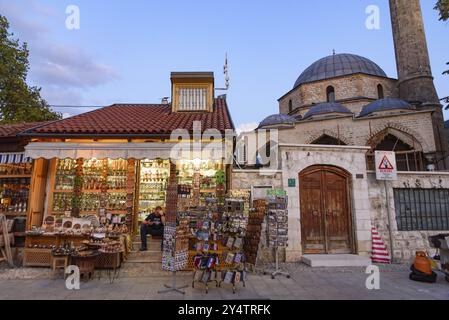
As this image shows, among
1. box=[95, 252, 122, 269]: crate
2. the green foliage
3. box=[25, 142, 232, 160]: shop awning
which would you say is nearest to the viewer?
box=[95, 252, 122, 269]: crate

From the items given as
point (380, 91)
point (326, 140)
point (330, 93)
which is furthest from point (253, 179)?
point (380, 91)

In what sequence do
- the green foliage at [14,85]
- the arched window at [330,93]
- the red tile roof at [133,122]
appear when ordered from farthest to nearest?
the arched window at [330,93] → the green foliage at [14,85] → the red tile roof at [133,122]

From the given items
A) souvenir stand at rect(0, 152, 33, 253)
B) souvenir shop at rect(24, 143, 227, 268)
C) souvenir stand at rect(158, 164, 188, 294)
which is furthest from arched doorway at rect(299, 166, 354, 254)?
souvenir stand at rect(0, 152, 33, 253)

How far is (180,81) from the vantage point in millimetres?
11344

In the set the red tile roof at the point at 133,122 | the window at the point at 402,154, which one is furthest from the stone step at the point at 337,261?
the window at the point at 402,154

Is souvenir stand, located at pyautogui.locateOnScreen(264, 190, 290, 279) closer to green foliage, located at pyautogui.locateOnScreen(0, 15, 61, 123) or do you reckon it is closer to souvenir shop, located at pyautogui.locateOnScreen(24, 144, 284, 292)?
souvenir shop, located at pyautogui.locateOnScreen(24, 144, 284, 292)

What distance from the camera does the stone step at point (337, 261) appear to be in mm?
7609

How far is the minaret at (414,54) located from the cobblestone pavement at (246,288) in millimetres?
20240

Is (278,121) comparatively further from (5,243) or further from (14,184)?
(5,243)

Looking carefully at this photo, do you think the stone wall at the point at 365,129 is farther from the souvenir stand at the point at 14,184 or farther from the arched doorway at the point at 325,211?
the souvenir stand at the point at 14,184

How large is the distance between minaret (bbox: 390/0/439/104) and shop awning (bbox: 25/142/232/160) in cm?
2147

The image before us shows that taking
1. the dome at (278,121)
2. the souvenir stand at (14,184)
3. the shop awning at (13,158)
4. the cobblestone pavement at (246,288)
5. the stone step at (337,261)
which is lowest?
the cobblestone pavement at (246,288)

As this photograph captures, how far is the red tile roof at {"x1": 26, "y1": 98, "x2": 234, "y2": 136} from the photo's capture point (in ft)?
27.0
